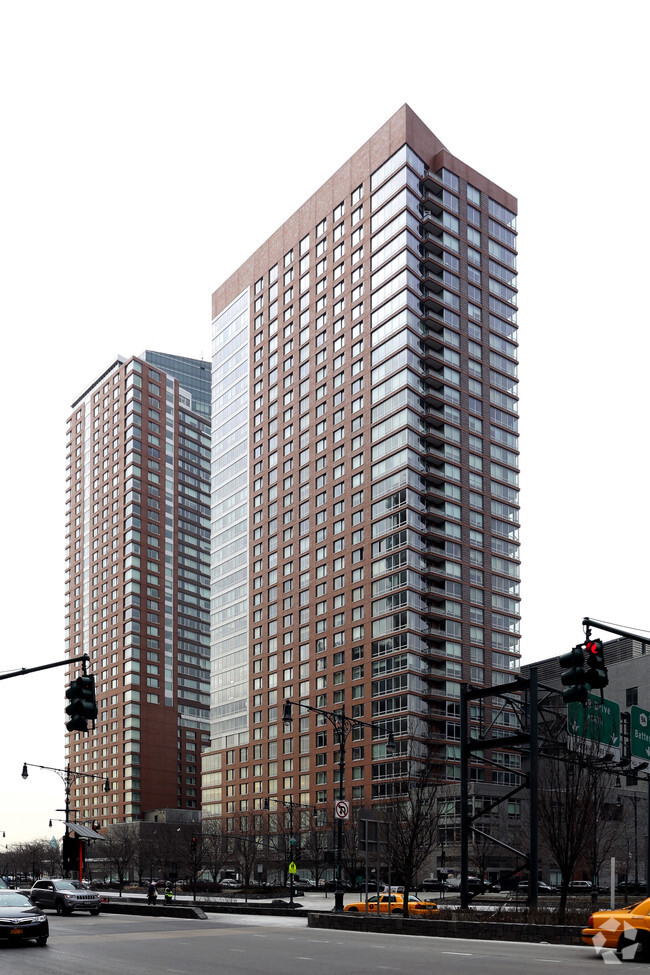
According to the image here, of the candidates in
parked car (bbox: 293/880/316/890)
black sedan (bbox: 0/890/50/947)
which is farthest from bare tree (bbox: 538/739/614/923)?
parked car (bbox: 293/880/316/890)

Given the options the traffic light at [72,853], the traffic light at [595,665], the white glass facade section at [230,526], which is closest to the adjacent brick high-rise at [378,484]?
the white glass facade section at [230,526]

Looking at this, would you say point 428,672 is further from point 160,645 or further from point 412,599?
point 160,645

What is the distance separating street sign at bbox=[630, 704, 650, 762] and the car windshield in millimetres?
18736

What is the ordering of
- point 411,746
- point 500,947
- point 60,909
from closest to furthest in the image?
1. point 500,947
2. point 60,909
3. point 411,746

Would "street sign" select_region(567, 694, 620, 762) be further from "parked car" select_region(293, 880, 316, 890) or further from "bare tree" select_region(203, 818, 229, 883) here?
"bare tree" select_region(203, 818, 229, 883)

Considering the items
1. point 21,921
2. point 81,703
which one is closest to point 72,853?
point 21,921

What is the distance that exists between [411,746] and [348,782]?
1193cm

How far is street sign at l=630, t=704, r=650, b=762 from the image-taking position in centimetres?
3278

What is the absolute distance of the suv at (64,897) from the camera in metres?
44.4

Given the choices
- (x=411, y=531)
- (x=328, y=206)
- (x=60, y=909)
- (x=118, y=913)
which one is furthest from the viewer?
(x=328, y=206)

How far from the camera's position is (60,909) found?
4475 centimetres

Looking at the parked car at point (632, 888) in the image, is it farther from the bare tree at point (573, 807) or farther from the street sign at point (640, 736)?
the street sign at point (640, 736)

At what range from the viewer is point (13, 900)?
28125 mm

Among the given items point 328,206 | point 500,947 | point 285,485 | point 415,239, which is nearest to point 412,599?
point 285,485
